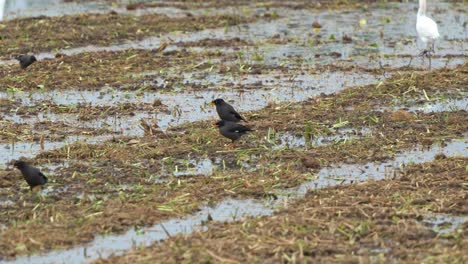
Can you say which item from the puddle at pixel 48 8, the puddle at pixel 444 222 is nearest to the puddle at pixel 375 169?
the puddle at pixel 444 222

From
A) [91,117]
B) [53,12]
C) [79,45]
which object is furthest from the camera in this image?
[53,12]

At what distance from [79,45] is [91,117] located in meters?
6.44

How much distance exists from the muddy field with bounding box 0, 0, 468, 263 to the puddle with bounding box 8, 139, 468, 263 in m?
0.02

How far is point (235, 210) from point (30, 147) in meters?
3.60

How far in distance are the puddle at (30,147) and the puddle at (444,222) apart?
4702 millimetres

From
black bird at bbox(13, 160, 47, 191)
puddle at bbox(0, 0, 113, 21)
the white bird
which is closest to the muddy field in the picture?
black bird at bbox(13, 160, 47, 191)

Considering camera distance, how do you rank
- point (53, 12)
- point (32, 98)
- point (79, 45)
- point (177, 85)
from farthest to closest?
point (53, 12) < point (79, 45) < point (177, 85) < point (32, 98)

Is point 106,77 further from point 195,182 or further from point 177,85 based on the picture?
point 195,182

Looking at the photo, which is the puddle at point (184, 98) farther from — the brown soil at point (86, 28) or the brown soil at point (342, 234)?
the brown soil at point (342, 234)

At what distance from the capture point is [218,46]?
19516mm

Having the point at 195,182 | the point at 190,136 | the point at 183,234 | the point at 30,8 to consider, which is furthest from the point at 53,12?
the point at 183,234

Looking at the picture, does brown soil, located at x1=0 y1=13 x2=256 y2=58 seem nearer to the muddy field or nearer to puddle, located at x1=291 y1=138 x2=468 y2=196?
the muddy field

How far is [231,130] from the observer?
37.0 ft

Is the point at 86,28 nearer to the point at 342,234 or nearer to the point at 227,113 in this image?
the point at 227,113
